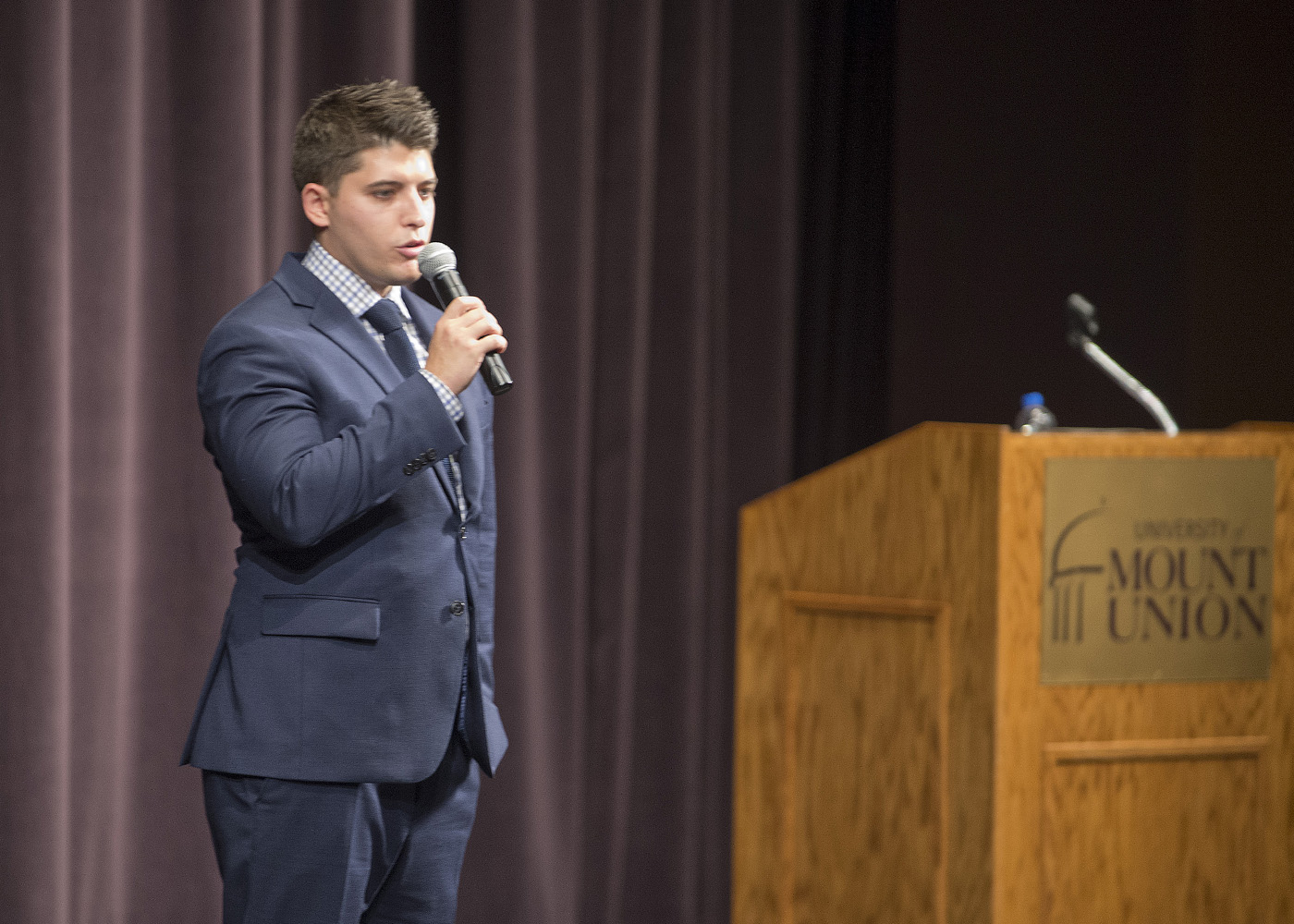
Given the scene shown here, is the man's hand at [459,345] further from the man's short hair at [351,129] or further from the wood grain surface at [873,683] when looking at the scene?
the wood grain surface at [873,683]

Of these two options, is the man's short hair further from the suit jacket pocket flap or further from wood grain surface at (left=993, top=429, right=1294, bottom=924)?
wood grain surface at (left=993, top=429, right=1294, bottom=924)

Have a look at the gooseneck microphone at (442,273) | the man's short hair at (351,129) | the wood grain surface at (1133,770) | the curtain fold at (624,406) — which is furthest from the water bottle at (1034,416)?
the curtain fold at (624,406)

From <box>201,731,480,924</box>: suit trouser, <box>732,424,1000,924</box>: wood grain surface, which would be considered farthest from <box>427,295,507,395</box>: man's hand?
<box>732,424,1000,924</box>: wood grain surface

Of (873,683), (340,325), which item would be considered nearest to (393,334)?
(340,325)

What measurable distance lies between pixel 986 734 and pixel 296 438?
105 centimetres

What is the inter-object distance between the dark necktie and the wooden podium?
2.52 ft

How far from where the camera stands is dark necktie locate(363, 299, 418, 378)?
1.83m

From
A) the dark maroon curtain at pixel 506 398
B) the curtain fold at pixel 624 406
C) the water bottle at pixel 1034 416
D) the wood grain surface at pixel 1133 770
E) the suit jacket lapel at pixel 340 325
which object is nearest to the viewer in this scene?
the suit jacket lapel at pixel 340 325

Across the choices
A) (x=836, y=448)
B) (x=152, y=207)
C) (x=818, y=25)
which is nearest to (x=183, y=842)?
(x=152, y=207)

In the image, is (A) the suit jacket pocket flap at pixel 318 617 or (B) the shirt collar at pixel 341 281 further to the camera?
(B) the shirt collar at pixel 341 281

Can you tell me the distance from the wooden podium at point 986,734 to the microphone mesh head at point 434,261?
A: 30.9 inches

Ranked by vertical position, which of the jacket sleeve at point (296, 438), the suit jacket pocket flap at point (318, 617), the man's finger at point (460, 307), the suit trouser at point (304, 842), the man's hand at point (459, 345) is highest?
the man's finger at point (460, 307)

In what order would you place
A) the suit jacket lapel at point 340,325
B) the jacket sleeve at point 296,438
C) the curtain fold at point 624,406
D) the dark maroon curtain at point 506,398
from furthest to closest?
the curtain fold at point 624,406, the dark maroon curtain at point 506,398, the suit jacket lapel at point 340,325, the jacket sleeve at point 296,438

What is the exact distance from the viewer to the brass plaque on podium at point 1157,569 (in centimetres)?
207
